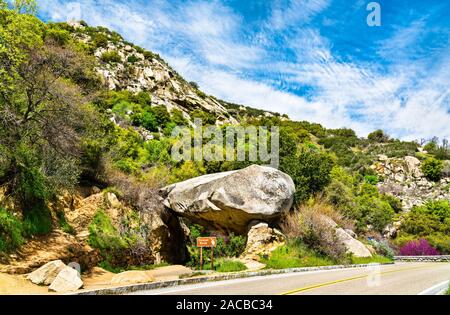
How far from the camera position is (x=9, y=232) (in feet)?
40.1

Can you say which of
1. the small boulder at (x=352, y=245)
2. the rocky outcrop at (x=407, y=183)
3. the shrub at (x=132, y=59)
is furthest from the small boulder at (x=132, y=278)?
the shrub at (x=132, y=59)

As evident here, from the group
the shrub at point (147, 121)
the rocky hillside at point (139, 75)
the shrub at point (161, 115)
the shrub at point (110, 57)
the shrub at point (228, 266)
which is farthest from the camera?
the shrub at point (110, 57)

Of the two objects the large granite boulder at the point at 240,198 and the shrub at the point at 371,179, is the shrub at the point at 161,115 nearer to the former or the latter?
the large granite boulder at the point at 240,198

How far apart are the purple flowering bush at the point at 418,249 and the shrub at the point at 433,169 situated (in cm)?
3219

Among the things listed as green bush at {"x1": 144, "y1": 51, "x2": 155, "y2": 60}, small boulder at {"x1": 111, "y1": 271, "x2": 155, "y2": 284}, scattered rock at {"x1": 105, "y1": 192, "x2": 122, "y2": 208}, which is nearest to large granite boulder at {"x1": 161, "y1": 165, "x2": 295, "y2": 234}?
scattered rock at {"x1": 105, "y1": 192, "x2": 122, "y2": 208}

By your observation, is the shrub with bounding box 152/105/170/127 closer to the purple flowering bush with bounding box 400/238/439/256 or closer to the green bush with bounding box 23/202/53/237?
the purple flowering bush with bounding box 400/238/439/256

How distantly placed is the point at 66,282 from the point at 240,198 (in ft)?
36.2

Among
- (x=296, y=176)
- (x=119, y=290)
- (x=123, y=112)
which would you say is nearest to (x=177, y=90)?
(x=123, y=112)

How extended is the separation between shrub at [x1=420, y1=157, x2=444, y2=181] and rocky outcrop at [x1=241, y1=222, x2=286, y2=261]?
57.6 m

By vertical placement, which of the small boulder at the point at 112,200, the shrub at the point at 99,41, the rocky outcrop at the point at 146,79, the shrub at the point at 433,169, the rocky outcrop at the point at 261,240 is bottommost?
the rocky outcrop at the point at 261,240

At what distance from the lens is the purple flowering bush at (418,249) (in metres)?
37.2

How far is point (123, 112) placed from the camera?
1914 inches

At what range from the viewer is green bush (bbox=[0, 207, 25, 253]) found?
11.9 metres

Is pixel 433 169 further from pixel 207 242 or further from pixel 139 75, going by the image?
pixel 207 242
